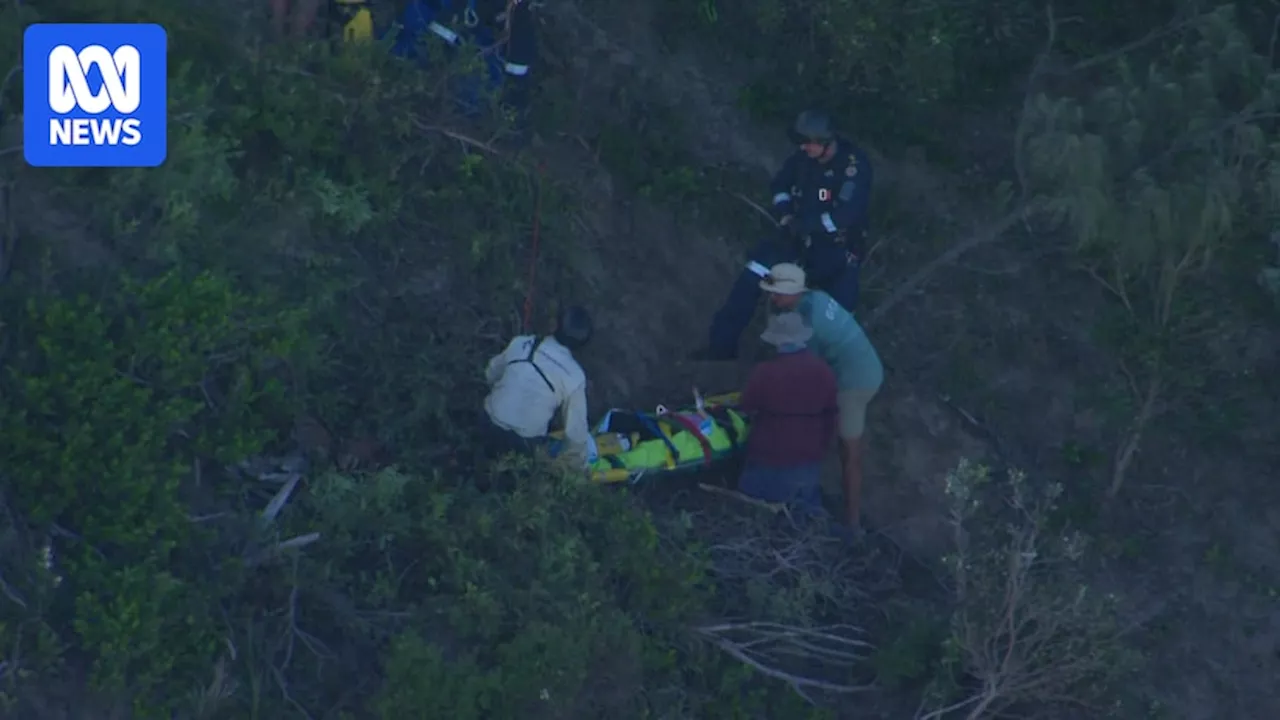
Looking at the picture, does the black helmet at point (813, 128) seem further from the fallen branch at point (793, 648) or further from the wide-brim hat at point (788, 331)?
the fallen branch at point (793, 648)

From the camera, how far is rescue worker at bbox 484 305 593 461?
31.8 feet

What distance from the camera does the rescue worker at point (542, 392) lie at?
31.8 feet

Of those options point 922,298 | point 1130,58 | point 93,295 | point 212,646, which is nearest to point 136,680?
point 212,646

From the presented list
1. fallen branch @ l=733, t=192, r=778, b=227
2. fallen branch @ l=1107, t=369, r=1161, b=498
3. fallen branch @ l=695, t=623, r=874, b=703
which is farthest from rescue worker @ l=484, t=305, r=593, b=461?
fallen branch @ l=1107, t=369, r=1161, b=498

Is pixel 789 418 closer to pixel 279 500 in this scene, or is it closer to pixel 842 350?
pixel 842 350

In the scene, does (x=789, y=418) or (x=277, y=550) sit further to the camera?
(x=789, y=418)

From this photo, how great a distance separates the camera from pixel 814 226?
11344 mm

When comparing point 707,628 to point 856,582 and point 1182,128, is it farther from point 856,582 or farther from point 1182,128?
point 1182,128

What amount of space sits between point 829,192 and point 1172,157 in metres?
2.17

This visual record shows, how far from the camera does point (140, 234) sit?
9.35 meters

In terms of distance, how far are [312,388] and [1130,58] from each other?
21.3 ft

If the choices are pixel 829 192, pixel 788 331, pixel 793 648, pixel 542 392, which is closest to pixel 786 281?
pixel 788 331

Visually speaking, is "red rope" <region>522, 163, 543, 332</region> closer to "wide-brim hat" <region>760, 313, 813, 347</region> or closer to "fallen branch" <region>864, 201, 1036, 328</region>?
"wide-brim hat" <region>760, 313, 813, 347</region>

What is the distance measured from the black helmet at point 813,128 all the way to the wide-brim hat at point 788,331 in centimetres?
145
